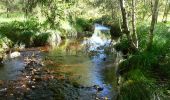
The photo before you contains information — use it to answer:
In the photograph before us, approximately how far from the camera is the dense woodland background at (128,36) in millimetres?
10084

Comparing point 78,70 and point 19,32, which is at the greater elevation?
point 19,32

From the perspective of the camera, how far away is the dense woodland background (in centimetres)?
1008

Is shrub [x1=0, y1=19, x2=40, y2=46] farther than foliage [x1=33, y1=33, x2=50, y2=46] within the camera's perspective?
No

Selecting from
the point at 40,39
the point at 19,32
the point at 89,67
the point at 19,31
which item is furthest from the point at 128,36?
the point at 19,31

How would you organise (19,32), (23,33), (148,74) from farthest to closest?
(19,32)
(23,33)
(148,74)

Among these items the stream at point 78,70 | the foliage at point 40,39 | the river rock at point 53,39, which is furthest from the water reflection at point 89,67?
the river rock at point 53,39

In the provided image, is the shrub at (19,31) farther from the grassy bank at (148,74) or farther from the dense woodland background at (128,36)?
the grassy bank at (148,74)

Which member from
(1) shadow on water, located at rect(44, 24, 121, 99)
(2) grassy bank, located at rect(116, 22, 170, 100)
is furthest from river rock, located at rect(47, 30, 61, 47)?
(2) grassy bank, located at rect(116, 22, 170, 100)

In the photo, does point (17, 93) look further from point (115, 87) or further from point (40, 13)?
point (40, 13)

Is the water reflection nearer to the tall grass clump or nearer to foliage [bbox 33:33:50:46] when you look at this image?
foliage [bbox 33:33:50:46]

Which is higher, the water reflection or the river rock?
the river rock

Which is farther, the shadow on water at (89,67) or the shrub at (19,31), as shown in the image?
the shrub at (19,31)

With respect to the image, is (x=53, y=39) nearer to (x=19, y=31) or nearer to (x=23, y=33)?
(x=23, y=33)

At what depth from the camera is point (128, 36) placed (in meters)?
14.7
